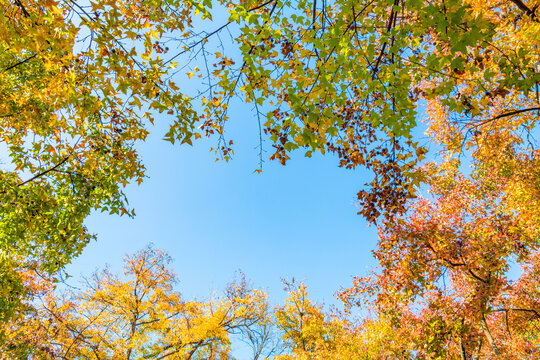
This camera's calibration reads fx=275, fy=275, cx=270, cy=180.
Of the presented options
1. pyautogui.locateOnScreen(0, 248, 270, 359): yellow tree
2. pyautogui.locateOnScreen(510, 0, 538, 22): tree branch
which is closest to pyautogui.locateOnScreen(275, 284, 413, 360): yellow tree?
pyautogui.locateOnScreen(0, 248, 270, 359): yellow tree

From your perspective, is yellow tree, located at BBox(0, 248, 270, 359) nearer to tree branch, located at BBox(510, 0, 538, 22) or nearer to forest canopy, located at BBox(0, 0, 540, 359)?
forest canopy, located at BBox(0, 0, 540, 359)

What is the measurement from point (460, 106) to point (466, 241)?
6803 mm

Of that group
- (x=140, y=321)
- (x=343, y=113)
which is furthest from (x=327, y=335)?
(x=343, y=113)

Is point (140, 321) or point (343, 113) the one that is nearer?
point (343, 113)

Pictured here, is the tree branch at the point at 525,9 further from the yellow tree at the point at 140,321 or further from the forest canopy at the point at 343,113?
the yellow tree at the point at 140,321

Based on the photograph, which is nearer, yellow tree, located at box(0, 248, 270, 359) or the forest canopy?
the forest canopy

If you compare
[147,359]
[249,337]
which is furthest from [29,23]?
[249,337]

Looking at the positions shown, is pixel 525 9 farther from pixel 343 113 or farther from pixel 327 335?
pixel 327 335

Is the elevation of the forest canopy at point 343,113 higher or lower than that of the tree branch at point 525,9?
lower

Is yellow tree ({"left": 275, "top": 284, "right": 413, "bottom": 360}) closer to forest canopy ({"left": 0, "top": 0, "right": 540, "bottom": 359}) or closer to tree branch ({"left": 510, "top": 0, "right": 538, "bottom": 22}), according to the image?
forest canopy ({"left": 0, "top": 0, "right": 540, "bottom": 359})

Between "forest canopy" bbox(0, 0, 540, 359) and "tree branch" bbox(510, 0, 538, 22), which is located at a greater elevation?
"tree branch" bbox(510, 0, 538, 22)

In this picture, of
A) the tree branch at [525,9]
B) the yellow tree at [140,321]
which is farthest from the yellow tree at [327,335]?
the tree branch at [525,9]

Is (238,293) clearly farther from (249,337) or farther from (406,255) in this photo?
(406,255)

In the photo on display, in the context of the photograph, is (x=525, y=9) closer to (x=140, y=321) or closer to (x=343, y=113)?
(x=343, y=113)
